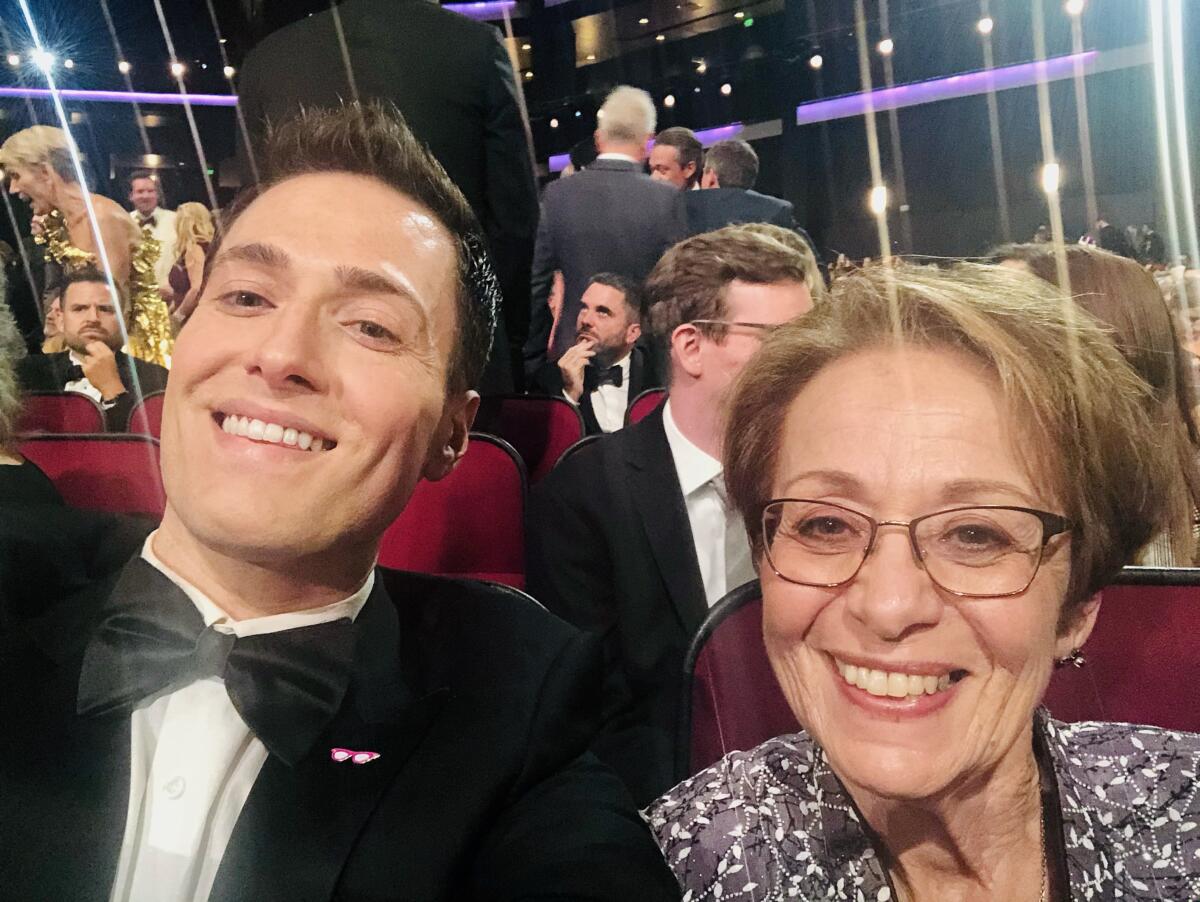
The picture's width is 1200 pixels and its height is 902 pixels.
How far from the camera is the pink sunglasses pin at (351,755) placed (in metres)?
0.70

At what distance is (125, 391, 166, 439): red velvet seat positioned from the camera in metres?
0.79

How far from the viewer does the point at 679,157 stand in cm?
87

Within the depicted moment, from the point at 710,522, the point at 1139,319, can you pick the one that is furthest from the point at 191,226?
the point at 1139,319

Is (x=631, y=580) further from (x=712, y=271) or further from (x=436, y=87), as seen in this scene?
(x=436, y=87)

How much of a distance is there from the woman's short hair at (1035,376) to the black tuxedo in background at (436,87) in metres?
0.29

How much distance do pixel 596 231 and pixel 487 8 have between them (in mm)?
248

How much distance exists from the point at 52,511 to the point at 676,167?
2.31 ft

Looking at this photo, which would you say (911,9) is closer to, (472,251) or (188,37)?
(472,251)

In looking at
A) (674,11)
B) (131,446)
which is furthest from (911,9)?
(131,446)

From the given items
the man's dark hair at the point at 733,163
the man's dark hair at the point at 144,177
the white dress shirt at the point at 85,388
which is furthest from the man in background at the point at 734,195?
the white dress shirt at the point at 85,388

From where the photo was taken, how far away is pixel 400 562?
0.90m

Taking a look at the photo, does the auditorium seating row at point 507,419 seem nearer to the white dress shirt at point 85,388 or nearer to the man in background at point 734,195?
the white dress shirt at point 85,388

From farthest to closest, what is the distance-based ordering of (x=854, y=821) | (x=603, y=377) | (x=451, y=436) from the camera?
(x=603, y=377)
(x=854, y=821)
(x=451, y=436)

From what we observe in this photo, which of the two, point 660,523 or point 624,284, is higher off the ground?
point 624,284
